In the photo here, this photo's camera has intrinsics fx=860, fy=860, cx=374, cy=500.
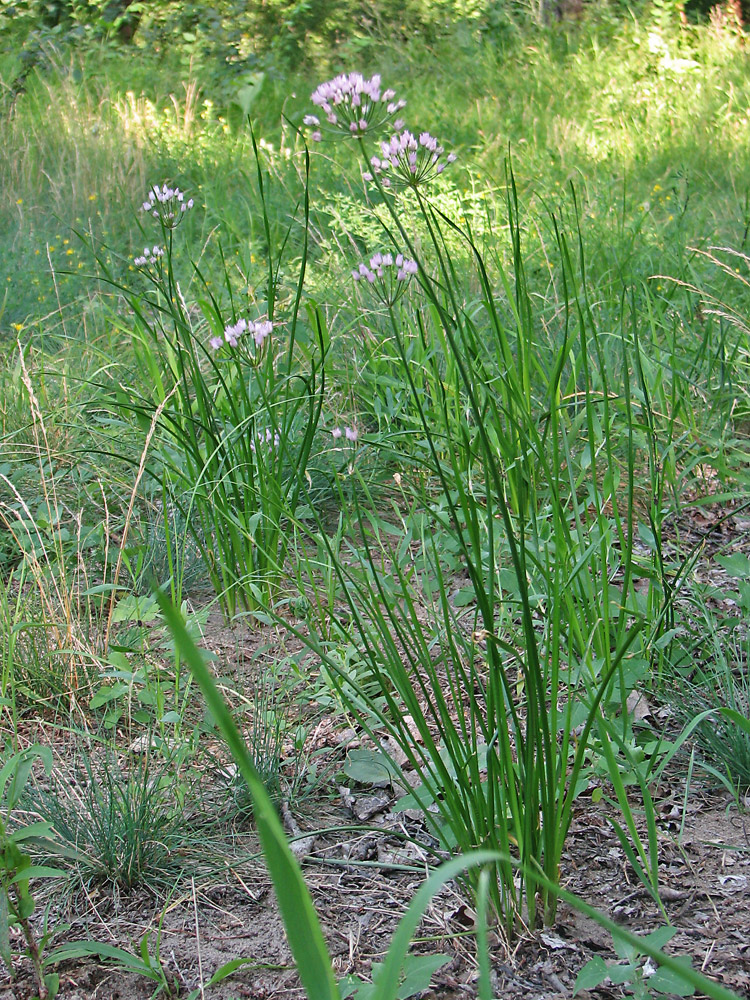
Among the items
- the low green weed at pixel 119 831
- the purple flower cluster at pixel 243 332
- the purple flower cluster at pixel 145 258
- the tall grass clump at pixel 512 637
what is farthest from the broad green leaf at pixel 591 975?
the purple flower cluster at pixel 145 258

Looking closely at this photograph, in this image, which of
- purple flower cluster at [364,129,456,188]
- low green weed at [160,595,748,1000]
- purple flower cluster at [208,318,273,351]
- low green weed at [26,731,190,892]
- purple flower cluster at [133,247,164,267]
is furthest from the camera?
purple flower cluster at [133,247,164,267]

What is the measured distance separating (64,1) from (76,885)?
12.6 m

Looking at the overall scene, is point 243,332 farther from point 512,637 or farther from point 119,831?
point 119,831

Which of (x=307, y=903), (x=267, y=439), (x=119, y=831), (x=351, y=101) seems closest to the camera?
(x=307, y=903)

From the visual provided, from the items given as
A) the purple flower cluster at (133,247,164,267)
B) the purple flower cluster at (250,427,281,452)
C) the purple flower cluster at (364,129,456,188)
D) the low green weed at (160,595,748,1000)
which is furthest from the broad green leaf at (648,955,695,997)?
the purple flower cluster at (133,247,164,267)

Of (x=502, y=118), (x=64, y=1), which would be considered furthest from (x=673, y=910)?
(x=64, y=1)

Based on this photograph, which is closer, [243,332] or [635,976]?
[635,976]

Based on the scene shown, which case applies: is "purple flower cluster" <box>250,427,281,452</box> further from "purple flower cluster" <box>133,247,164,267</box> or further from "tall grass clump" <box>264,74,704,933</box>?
"purple flower cluster" <box>133,247,164,267</box>

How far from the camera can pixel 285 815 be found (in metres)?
1.40

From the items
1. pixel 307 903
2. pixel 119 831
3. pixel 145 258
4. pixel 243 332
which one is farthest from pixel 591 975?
pixel 145 258

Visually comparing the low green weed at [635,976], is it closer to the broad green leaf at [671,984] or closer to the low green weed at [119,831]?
the broad green leaf at [671,984]

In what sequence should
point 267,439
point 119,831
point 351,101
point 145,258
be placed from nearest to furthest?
point 119,831, point 351,101, point 267,439, point 145,258

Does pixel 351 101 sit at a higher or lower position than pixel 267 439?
higher

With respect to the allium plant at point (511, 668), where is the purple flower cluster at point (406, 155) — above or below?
above
